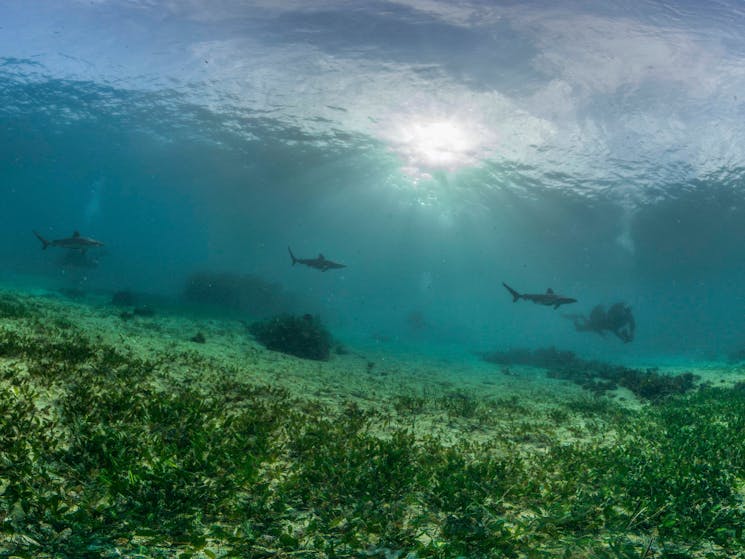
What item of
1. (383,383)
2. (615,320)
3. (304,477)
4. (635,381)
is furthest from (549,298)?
(304,477)

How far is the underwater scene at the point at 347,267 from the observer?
362 cm

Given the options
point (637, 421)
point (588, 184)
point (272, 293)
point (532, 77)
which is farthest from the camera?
point (272, 293)

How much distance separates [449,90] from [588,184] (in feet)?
53.2

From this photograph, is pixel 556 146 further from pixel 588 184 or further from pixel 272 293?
pixel 272 293

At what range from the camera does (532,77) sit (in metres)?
19.6

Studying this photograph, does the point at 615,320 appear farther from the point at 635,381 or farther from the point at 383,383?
the point at 383,383

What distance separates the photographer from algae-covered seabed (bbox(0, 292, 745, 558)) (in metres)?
3.18

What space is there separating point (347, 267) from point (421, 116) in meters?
12.2

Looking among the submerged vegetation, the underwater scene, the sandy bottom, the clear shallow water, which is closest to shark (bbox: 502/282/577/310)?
the underwater scene

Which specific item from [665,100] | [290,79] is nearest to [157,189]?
[290,79]

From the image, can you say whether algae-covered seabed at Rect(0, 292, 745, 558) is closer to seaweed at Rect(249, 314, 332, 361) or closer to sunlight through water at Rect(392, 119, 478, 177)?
seaweed at Rect(249, 314, 332, 361)

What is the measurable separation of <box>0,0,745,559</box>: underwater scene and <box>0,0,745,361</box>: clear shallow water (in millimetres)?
193

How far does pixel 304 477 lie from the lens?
168 inches

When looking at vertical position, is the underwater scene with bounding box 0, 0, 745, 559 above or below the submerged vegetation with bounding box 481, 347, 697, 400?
above
